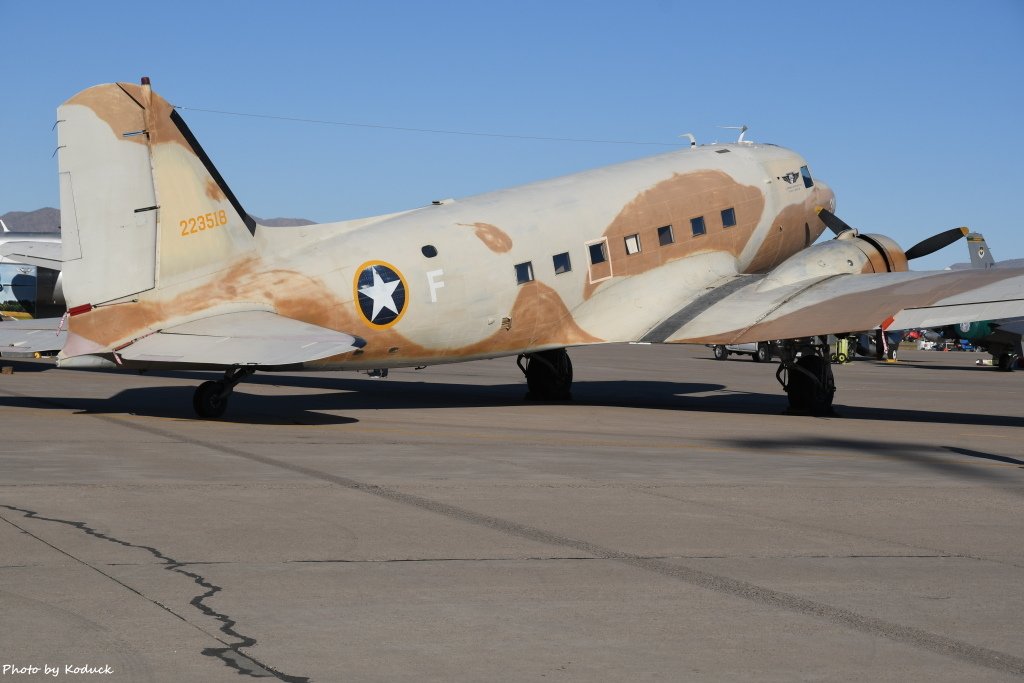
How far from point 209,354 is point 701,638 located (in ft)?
38.3

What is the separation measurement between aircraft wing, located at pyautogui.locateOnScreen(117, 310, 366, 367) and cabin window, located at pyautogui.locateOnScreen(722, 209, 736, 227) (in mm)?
11312

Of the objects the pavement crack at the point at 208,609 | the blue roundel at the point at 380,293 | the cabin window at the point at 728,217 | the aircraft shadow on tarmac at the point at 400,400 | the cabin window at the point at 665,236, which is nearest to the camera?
the pavement crack at the point at 208,609

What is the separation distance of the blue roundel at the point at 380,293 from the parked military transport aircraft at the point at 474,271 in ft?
0.10

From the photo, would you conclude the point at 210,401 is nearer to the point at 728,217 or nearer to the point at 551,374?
the point at 551,374

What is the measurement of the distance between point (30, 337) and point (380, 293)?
19.8 feet

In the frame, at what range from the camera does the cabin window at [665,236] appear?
25223 millimetres

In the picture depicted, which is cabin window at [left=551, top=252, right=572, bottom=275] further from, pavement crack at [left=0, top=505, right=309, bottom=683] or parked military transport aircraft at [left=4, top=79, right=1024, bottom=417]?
pavement crack at [left=0, top=505, right=309, bottom=683]

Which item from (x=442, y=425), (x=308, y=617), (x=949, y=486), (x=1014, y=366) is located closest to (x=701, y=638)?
(x=308, y=617)

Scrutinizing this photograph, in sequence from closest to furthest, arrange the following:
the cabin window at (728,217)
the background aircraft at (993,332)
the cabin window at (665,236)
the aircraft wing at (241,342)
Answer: the aircraft wing at (241,342)
the cabin window at (665,236)
the cabin window at (728,217)
the background aircraft at (993,332)

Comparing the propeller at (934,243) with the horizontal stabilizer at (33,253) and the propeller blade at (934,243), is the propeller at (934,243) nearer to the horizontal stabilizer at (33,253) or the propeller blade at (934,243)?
the propeller blade at (934,243)

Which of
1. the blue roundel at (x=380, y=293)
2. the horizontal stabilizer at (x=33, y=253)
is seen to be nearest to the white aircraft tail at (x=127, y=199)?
the blue roundel at (x=380, y=293)

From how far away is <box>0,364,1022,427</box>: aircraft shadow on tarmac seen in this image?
21.8 meters

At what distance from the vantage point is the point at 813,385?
23.9 m

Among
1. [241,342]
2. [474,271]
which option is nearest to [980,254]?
[474,271]
